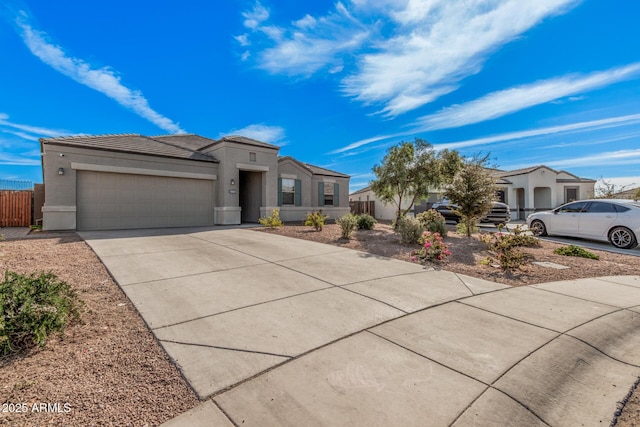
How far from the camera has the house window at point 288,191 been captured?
17.2 metres

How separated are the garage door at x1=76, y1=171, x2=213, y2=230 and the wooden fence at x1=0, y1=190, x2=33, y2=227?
4332mm

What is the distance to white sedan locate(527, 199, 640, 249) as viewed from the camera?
909 centimetres

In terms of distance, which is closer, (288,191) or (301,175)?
(288,191)

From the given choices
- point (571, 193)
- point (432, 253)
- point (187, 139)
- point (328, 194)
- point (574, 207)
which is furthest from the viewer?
point (571, 193)

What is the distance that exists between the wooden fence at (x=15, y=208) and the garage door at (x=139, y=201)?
4332 mm

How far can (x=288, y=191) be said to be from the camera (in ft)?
57.2

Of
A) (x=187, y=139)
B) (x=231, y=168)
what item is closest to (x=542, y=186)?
(x=231, y=168)

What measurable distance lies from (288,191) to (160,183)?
695 centimetres

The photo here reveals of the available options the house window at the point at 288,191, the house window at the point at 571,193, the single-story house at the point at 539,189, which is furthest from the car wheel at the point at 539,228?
the house window at the point at 571,193

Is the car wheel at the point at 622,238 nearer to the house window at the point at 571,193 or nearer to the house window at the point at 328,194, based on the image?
the house window at the point at 328,194

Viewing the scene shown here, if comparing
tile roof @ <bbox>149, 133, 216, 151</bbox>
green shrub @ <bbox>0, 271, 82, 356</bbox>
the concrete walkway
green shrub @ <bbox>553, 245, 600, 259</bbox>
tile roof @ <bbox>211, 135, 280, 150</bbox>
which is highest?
tile roof @ <bbox>149, 133, 216, 151</bbox>

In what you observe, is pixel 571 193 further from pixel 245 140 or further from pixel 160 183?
pixel 160 183

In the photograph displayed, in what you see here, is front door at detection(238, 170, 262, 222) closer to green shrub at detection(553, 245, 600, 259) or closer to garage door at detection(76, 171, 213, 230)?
garage door at detection(76, 171, 213, 230)

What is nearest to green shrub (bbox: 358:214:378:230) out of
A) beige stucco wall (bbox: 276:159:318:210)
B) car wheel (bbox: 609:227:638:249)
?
beige stucco wall (bbox: 276:159:318:210)
